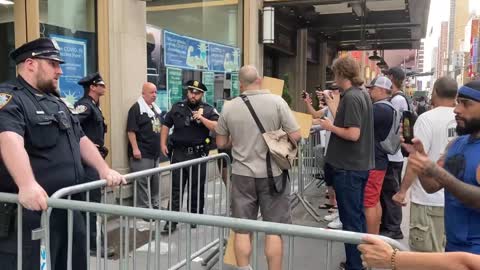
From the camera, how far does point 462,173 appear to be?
94.3 inches

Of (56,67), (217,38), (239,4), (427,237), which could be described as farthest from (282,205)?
(239,4)

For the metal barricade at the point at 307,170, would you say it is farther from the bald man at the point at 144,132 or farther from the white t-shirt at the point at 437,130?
the white t-shirt at the point at 437,130

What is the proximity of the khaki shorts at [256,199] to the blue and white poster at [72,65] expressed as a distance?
9.08ft

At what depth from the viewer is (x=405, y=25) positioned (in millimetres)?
14906

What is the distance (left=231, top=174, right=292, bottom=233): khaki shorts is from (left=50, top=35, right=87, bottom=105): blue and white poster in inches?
109

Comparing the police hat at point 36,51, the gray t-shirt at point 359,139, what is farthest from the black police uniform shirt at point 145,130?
the police hat at point 36,51

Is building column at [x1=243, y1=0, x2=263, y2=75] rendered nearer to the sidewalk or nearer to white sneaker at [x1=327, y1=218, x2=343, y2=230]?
white sneaker at [x1=327, y1=218, x2=343, y2=230]

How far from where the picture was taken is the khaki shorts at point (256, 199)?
4.05m

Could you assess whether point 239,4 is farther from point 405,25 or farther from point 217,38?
point 405,25

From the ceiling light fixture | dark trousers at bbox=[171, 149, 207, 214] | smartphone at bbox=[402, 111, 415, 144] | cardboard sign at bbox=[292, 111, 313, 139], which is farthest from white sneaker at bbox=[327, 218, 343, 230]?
the ceiling light fixture

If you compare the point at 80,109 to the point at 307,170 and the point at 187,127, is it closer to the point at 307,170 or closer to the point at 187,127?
the point at 187,127

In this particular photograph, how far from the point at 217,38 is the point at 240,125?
603cm

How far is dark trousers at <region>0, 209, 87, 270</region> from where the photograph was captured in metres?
2.84

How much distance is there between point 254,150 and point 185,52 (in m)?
4.62
